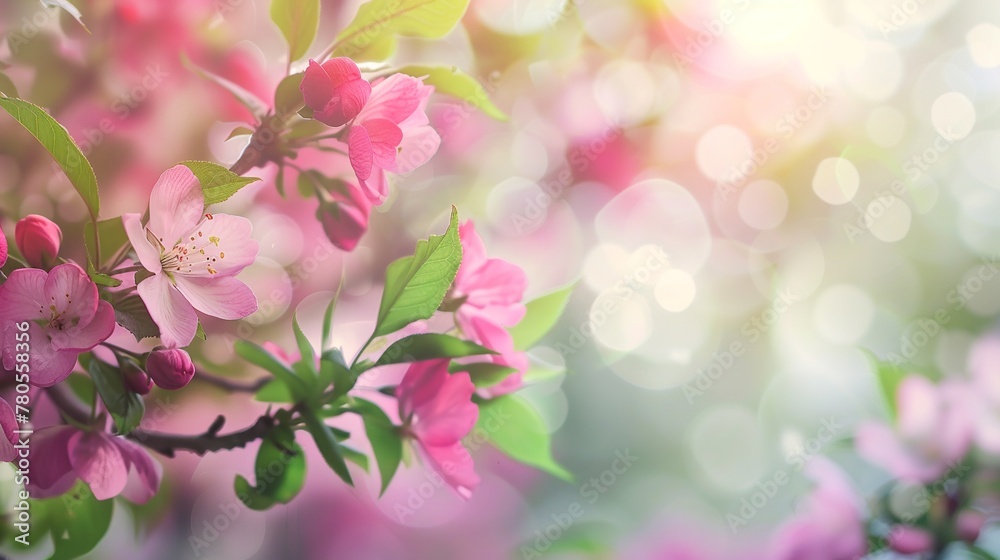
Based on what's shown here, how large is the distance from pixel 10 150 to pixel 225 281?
0.24 meters

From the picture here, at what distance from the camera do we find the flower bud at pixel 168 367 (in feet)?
1.06

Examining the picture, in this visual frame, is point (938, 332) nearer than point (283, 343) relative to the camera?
No

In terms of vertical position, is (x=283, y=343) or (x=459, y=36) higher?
(x=459, y=36)

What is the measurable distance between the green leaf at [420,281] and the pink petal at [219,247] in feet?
0.28

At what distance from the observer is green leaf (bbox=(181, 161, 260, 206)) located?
323mm

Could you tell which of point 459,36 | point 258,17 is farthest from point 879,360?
point 258,17

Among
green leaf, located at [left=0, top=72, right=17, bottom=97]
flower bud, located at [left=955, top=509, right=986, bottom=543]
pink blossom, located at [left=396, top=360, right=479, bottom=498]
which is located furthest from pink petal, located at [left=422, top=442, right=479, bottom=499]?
flower bud, located at [left=955, top=509, right=986, bottom=543]

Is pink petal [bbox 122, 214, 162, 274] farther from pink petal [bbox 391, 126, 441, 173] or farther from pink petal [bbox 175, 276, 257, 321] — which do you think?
pink petal [bbox 391, 126, 441, 173]

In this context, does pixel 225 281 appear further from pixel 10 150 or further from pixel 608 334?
pixel 608 334

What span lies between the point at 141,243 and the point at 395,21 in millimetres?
194

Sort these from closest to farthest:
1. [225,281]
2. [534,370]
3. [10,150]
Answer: [225,281]
[10,150]
[534,370]

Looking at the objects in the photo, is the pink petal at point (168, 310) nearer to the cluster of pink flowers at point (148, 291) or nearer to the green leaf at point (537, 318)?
the cluster of pink flowers at point (148, 291)

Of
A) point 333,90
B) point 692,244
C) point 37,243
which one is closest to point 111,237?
point 37,243

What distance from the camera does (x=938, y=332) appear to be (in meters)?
0.67
